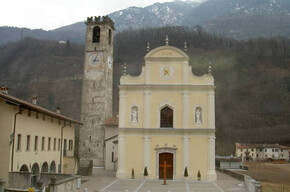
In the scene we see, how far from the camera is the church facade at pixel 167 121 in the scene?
94.5ft

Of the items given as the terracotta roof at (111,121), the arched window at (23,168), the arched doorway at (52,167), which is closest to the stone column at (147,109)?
the arched doorway at (52,167)

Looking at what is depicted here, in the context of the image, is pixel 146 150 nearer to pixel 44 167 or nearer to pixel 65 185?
pixel 44 167

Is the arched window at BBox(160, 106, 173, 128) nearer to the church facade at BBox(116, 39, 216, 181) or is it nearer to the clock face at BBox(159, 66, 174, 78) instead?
the church facade at BBox(116, 39, 216, 181)

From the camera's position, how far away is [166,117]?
1177 inches

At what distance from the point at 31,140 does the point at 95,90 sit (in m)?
21.8

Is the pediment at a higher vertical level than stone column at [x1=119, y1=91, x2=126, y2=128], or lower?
higher

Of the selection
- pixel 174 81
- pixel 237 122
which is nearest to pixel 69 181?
pixel 174 81

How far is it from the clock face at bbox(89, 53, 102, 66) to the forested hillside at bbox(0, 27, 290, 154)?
46.6 meters

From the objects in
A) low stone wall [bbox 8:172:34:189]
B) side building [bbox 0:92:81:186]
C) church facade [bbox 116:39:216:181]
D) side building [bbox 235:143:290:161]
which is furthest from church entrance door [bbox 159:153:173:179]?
side building [bbox 235:143:290:161]

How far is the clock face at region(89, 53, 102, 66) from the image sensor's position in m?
44.1

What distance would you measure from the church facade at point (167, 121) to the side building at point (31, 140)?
4.83m

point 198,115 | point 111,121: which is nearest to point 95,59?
point 111,121

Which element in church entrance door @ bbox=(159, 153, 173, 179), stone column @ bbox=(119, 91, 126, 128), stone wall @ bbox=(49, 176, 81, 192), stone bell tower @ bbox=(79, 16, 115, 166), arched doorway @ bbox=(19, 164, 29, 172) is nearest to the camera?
stone wall @ bbox=(49, 176, 81, 192)

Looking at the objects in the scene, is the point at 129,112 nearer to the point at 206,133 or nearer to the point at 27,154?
the point at 206,133
